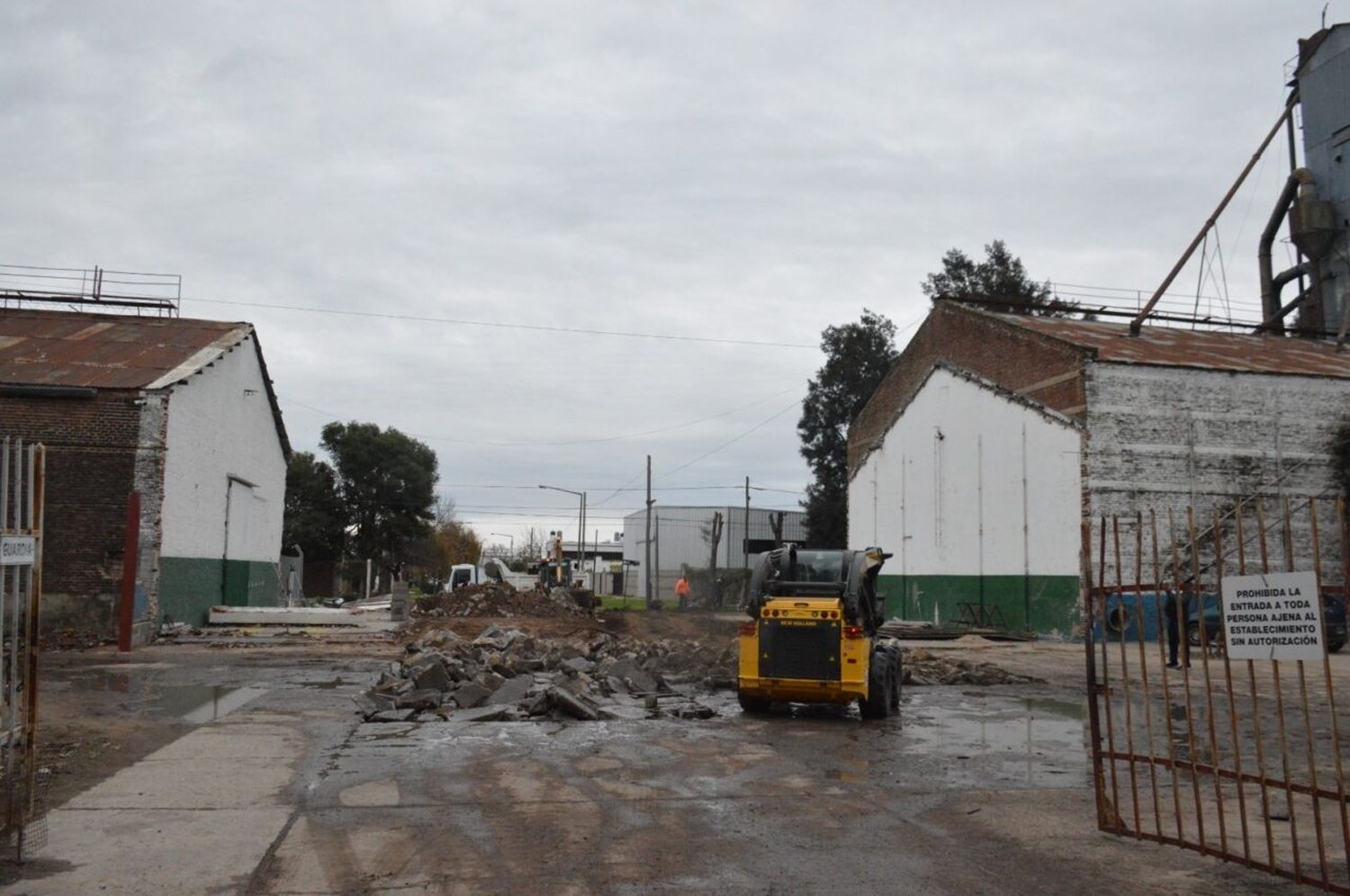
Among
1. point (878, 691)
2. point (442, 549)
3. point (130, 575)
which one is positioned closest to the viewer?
point (878, 691)

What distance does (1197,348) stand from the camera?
33.0 m

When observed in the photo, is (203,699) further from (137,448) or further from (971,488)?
(971,488)

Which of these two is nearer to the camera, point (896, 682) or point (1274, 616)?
point (1274, 616)

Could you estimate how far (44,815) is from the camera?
7184 millimetres

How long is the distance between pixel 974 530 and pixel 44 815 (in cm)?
3060

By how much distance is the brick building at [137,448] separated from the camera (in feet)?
77.4

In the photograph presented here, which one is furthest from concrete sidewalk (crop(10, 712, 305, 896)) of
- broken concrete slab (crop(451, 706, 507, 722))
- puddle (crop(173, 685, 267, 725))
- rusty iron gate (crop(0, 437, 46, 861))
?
broken concrete slab (crop(451, 706, 507, 722))

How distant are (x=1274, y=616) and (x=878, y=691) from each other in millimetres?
7809

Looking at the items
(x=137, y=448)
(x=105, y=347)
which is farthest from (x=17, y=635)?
(x=105, y=347)

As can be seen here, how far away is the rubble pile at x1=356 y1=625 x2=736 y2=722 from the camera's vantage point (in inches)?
522

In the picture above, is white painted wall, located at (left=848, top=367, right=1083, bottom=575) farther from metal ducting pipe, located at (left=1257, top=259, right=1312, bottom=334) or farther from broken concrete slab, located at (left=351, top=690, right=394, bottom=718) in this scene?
broken concrete slab, located at (left=351, top=690, right=394, bottom=718)

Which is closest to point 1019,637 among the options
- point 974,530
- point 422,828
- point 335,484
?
point 974,530

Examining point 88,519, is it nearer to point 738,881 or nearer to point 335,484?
point 738,881

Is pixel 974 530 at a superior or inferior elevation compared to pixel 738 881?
superior
